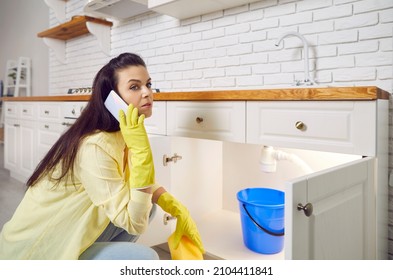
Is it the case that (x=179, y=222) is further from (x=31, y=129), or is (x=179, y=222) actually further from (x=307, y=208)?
(x=31, y=129)

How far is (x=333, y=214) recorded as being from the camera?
0.88 m

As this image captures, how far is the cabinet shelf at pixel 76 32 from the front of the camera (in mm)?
2861

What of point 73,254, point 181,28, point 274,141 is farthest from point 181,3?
point 73,254

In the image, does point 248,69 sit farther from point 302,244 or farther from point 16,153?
→ point 16,153

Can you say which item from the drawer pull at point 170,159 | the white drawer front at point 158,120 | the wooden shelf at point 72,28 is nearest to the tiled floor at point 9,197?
the drawer pull at point 170,159

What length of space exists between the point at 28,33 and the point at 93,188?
14.0 ft

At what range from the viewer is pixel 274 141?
121cm

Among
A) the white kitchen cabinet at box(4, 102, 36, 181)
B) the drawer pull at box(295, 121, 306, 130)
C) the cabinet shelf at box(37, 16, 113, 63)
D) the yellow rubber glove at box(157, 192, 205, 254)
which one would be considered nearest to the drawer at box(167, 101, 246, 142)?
the drawer pull at box(295, 121, 306, 130)

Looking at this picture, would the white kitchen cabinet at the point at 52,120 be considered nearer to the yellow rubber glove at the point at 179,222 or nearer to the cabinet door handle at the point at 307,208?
the yellow rubber glove at the point at 179,222

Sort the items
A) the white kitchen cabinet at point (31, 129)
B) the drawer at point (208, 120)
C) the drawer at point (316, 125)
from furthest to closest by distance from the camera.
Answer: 1. the white kitchen cabinet at point (31, 129)
2. the drawer at point (208, 120)
3. the drawer at point (316, 125)

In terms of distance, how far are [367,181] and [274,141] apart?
332 mm

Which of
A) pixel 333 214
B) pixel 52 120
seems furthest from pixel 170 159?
pixel 52 120

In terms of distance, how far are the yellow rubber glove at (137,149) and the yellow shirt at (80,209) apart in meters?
0.04

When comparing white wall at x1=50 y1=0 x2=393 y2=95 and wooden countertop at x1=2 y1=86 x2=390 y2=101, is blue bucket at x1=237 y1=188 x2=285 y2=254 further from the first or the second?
white wall at x1=50 y1=0 x2=393 y2=95
